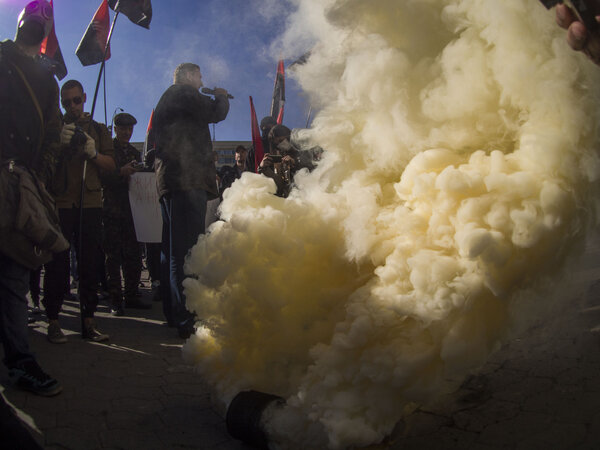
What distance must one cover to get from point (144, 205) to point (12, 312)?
284 cm

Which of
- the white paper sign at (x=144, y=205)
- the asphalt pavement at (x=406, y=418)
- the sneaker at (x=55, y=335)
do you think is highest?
the white paper sign at (x=144, y=205)

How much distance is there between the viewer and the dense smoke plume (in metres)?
1.58

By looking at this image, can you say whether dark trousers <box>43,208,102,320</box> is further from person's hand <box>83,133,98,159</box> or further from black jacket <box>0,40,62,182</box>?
black jacket <box>0,40,62,182</box>

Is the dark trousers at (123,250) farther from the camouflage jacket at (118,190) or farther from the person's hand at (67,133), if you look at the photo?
the person's hand at (67,133)

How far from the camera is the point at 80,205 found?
12.0 ft

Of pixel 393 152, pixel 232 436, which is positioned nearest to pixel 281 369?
pixel 232 436

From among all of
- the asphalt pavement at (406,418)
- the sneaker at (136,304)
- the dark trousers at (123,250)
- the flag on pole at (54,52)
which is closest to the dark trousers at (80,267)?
the asphalt pavement at (406,418)

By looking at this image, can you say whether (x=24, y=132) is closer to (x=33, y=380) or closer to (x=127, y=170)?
(x=33, y=380)

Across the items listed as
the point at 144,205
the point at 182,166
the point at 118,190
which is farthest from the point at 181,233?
the point at 118,190

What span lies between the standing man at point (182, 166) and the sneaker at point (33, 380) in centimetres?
138

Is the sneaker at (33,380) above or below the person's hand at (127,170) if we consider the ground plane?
below

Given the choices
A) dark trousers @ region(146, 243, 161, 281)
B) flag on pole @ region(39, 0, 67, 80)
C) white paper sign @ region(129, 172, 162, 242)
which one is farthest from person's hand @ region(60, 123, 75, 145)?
flag on pole @ region(39, 0, 67, 80)

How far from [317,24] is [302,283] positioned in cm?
123

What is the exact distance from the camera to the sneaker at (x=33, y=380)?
7.92 ft
